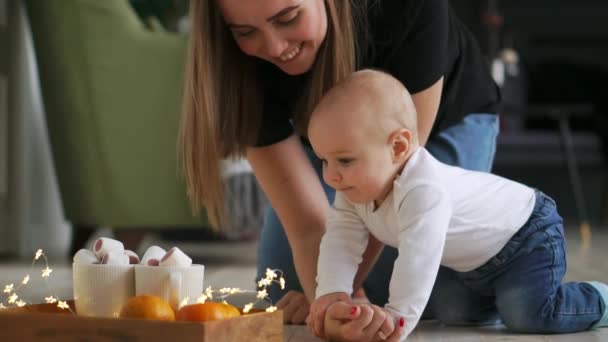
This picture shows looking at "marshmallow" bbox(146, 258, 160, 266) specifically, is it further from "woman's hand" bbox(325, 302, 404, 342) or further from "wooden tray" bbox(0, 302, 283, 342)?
"woman's hand" bbox(325, 302, 404, 342)

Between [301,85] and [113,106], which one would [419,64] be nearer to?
[301,85]

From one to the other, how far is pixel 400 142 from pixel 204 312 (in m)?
0.37

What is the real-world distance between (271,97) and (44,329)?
0.65 m

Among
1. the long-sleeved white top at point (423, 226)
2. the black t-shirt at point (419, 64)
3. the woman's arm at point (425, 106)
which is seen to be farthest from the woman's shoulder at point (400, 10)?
the long-sleeved white top at point (423, 226)

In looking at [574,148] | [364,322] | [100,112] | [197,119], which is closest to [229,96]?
[197,119]

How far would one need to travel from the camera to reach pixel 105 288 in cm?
109

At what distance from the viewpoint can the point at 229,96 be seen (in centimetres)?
145

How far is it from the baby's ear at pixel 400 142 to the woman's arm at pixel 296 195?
0.34 m

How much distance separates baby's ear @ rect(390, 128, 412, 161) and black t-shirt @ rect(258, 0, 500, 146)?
18cm

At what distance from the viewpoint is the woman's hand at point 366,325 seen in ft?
3.80

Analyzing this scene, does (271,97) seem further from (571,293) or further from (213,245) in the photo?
(213,245)

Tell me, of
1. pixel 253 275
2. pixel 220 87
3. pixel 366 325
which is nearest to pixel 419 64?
pixel 220 87

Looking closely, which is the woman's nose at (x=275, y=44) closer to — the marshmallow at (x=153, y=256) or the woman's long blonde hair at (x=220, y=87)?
the woman's long blonde hair at (x=220, y=87)

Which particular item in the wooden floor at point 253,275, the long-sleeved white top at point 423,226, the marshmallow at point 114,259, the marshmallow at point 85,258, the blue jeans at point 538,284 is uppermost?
the marshmallow at point 85,258
